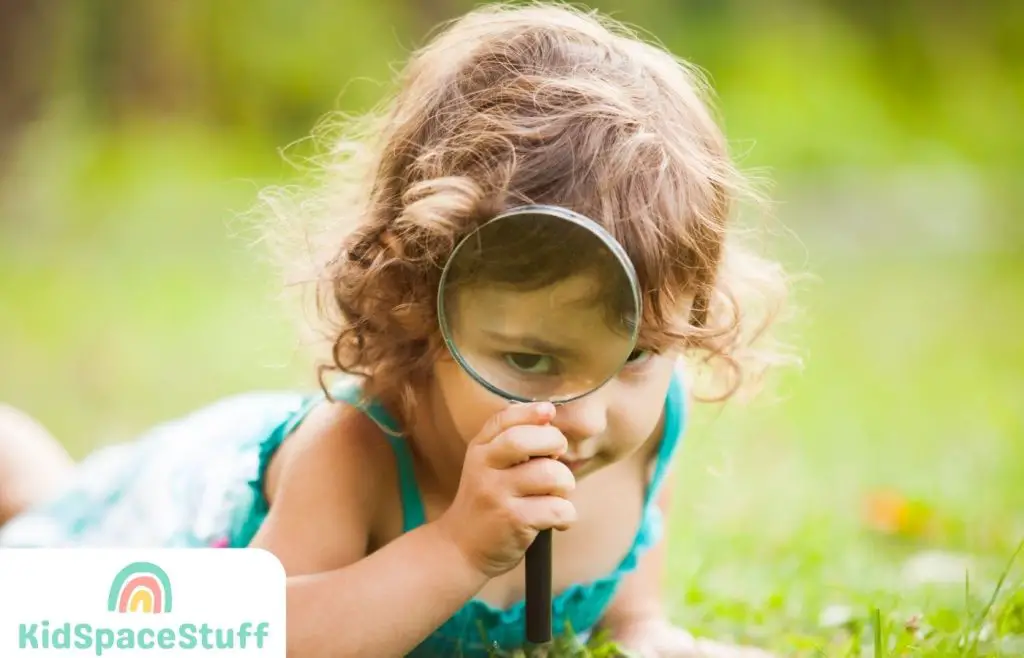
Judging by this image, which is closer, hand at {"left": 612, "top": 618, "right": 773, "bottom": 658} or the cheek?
the cheek

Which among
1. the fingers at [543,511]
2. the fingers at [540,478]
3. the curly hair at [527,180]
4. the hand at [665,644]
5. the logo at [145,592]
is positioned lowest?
the hand at [665,644]

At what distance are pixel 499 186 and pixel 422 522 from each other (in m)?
0.58

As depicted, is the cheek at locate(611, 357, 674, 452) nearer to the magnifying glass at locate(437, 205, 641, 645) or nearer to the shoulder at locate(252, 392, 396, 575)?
the magnifying glass at locate(437, 205, 641, 645)

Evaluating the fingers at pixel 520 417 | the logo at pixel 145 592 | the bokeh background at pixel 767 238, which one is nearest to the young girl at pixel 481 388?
the fingers at pixel 520 417

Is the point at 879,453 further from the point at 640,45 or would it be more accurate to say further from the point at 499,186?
the point at 499,186

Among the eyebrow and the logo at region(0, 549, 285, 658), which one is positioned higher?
the eyebrow

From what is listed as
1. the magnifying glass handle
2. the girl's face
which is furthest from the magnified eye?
the magnifying glass handle

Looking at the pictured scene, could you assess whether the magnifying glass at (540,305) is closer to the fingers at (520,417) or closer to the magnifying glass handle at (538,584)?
the fingers at (520,417)

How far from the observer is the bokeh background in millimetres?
2805

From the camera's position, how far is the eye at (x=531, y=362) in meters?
1.60

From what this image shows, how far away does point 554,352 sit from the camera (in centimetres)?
159

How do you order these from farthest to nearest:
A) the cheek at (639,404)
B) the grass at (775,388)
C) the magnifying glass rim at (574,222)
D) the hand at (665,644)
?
the grass at (775,388) < the hand at (665,644) < the cheek at (639,404) < the magnifying glass rim at (574,222)

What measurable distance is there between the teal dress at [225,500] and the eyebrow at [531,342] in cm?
39

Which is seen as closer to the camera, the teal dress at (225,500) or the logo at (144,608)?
the logo at (144,608)
